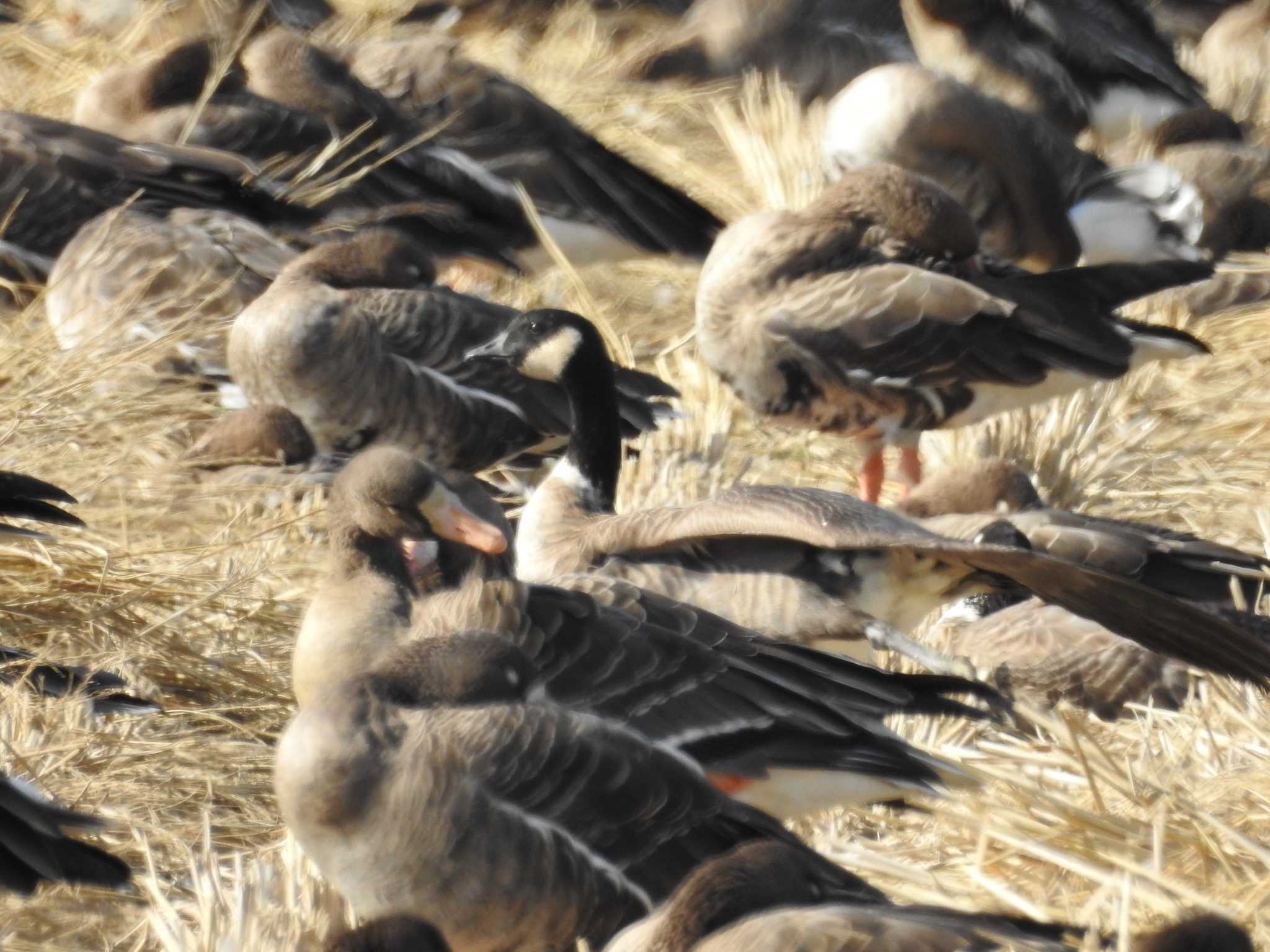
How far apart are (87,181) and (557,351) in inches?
96.1

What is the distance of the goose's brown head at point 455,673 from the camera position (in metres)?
3.84

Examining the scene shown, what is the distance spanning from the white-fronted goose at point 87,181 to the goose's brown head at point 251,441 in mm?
1298

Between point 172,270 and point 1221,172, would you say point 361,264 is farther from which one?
A: point 1221,172

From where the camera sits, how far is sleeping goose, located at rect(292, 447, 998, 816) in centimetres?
422

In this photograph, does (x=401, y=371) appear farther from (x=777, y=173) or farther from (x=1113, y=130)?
(x=1113, y=130)

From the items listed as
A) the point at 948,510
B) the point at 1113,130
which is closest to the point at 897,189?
the point at 948,510

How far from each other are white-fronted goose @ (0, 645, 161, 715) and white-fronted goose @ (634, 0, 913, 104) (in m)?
8.12

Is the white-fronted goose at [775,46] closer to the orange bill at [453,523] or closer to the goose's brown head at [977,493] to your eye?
the goose's brown head at [977,493]

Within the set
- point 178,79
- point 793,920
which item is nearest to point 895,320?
point 178,79

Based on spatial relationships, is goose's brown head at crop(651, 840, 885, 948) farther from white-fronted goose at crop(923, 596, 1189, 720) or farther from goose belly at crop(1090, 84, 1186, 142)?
goose belly at crop(1090, 84, 1186, 142)

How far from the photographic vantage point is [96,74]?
1014 cm

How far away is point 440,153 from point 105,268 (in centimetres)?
230

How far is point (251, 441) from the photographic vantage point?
6.74 metres

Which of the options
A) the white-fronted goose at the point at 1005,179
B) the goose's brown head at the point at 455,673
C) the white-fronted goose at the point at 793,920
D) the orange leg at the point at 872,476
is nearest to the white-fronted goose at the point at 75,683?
the goose's brown head at the point at 455,673
